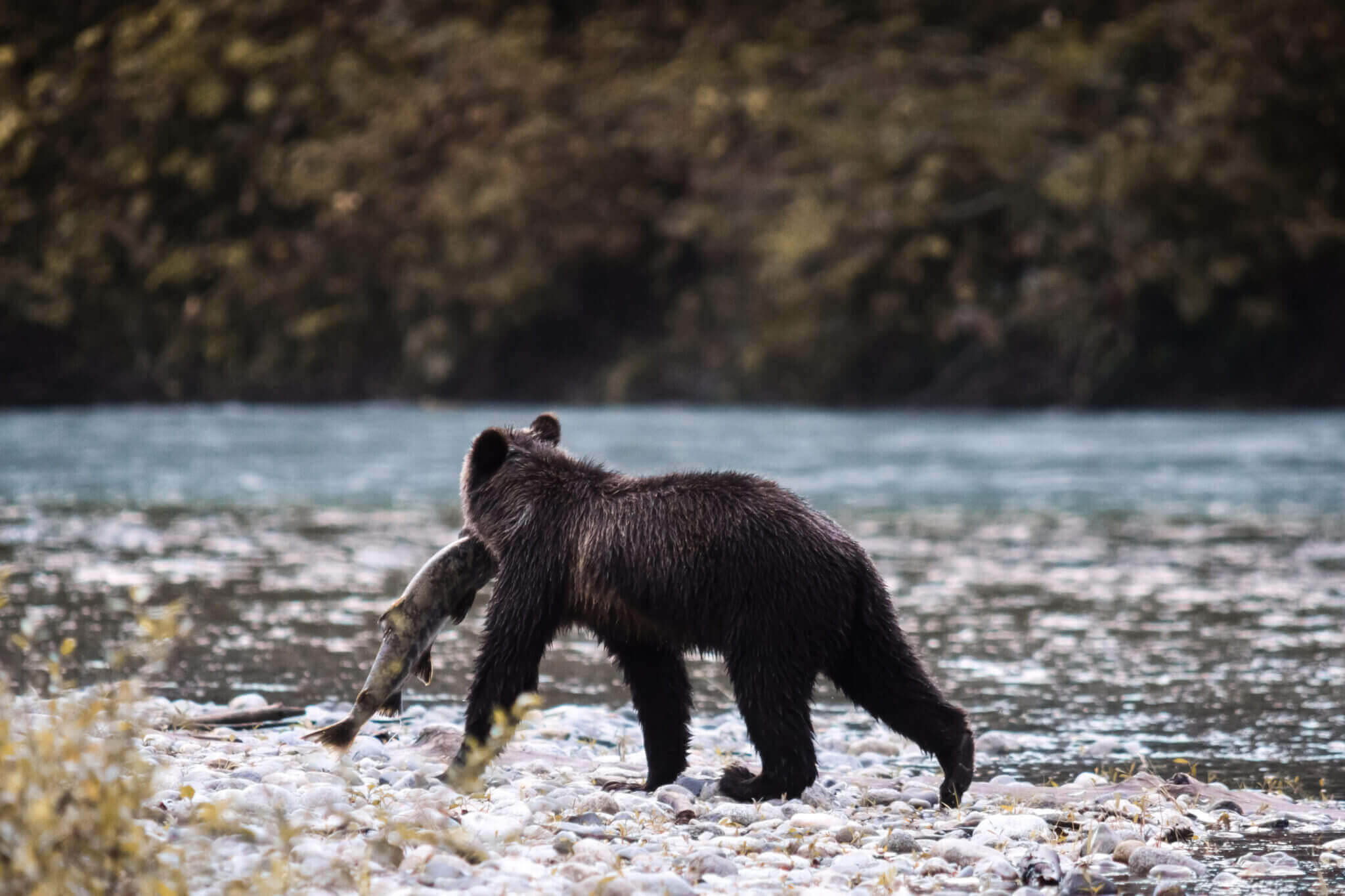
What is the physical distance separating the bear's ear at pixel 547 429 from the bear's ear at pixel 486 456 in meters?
0.29

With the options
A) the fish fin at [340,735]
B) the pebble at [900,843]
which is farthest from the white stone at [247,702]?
the pebble at [900,843]

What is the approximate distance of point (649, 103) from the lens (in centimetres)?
4134

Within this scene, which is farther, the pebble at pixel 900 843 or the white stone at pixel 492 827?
the pebble at pixel 900 843

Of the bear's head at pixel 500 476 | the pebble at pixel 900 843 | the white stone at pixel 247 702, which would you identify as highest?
the bear's head at pixel 500 476

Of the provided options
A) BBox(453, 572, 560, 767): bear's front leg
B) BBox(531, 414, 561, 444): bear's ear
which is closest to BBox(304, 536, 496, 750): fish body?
BBox(453, 572, 560, 767): bear's front leg

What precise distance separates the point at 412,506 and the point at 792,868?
12.6 meters

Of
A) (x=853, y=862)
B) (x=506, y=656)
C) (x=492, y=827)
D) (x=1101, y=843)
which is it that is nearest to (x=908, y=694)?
(x=1101, y=843)

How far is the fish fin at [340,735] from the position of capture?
16.6 ft

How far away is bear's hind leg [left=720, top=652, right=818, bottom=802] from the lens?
4691mm

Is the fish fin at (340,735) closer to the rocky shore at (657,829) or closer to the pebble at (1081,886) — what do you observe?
the rocky shore at (657,829)

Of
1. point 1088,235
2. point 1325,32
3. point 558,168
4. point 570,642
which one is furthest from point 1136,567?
point 558,168

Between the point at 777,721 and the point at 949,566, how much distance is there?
743 centimetres

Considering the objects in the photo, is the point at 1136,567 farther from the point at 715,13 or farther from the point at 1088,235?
the point at 715,13

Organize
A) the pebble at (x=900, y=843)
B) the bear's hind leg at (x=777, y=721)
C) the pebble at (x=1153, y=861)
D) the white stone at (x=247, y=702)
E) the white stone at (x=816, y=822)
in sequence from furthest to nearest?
the white stone at (x=247, y=702) → the bear's hind leg at (x=777, y=721) → the white stone at (x=816, y=822) → the pebble at (x=900, y=843) → the pebble at (x=1153, y=861)
